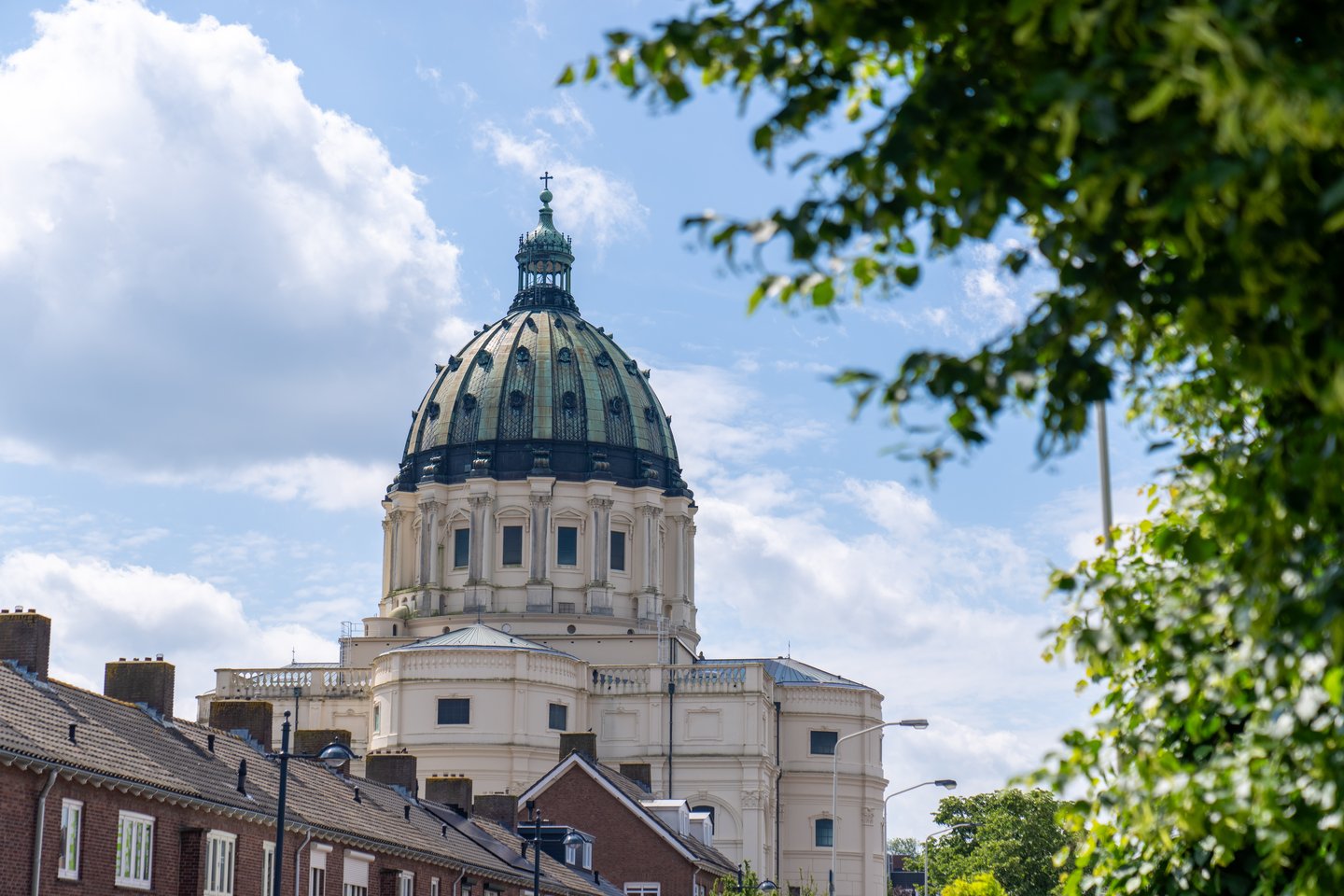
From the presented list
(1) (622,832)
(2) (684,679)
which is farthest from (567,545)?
(1) (622,832)

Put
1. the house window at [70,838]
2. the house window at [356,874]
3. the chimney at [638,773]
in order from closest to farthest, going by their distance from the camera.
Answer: the house window at [70,838], the house window at [356,874], the chimney at [638,773]

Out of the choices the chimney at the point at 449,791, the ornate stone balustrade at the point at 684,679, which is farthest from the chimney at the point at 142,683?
the ornate stone balustrade at the point at 684,679

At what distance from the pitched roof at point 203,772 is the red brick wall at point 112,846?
1.07 feet

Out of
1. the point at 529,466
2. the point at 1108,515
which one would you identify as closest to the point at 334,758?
the point at 1108,515

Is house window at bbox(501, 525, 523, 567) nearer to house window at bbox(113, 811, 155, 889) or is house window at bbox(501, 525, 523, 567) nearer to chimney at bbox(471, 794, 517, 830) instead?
chimney at bbox(471, 794, 517, 830)

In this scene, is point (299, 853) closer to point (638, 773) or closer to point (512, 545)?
point (638, 773)

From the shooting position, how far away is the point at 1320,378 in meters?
7.67

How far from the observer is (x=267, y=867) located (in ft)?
117

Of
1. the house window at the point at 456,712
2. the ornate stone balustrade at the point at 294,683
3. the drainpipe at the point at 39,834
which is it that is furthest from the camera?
the ornate stone balustrade at the point at 294,683

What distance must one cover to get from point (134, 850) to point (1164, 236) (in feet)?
86.5

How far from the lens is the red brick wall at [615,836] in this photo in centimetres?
6094

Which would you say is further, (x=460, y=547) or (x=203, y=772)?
(x=460, y=547)

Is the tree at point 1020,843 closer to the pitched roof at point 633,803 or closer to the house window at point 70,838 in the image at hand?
the pitched roof at point 633,803

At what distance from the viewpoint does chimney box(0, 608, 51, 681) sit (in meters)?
33.0
